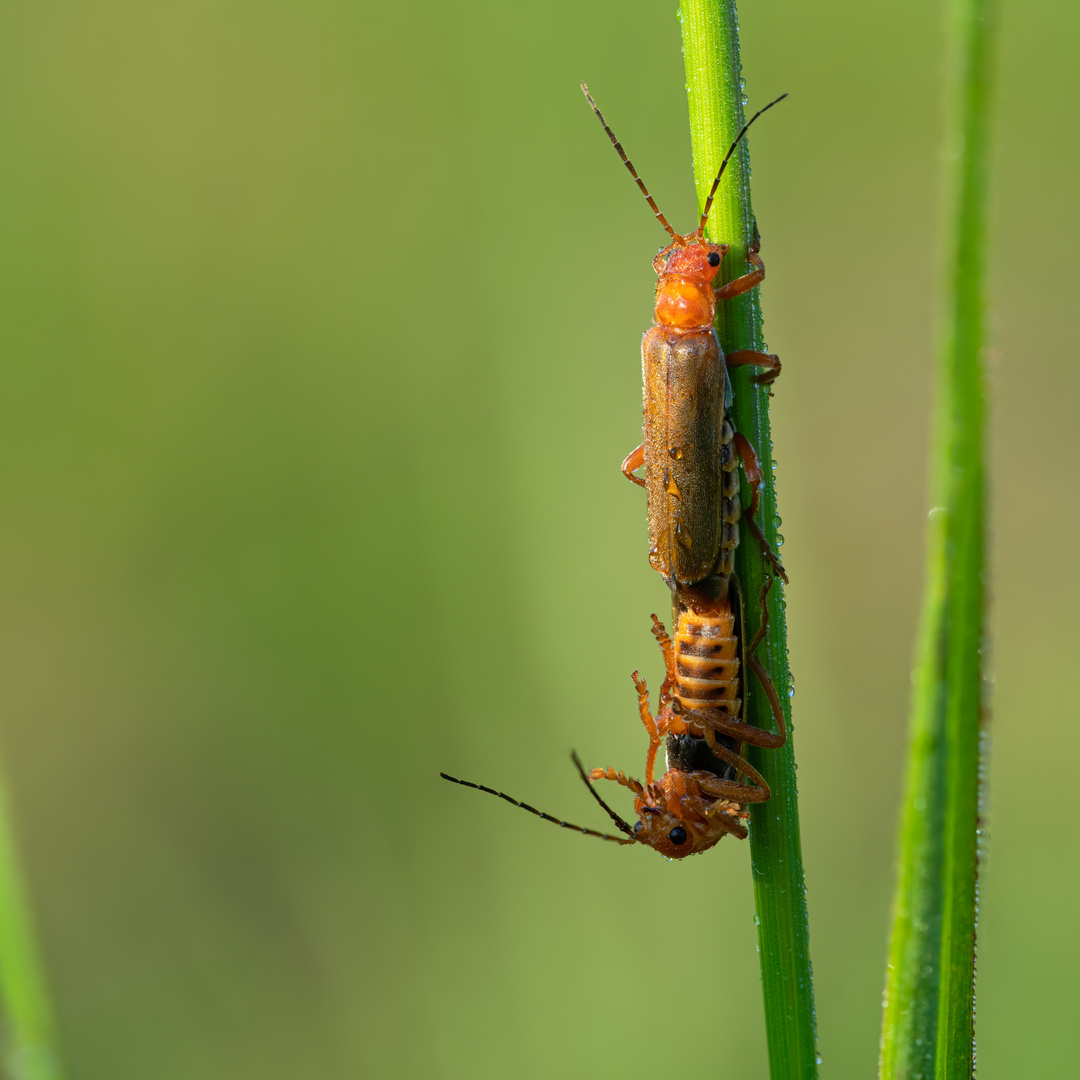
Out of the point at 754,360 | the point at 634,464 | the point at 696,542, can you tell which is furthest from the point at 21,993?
the point at 634,464

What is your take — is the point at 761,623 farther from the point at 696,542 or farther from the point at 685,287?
the point at 685,287

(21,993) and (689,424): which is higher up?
(689,424)

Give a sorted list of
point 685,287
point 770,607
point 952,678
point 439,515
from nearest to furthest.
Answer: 1. point 952,678
2. point 770,607
3. point 685,287
4. point 439,515

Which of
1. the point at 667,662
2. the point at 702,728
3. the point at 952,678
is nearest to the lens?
the point at 952,678

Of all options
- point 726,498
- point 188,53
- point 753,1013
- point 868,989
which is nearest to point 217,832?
point 753,1013

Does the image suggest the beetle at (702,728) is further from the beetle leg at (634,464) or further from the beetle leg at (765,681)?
the beetle leg at (634,464)
